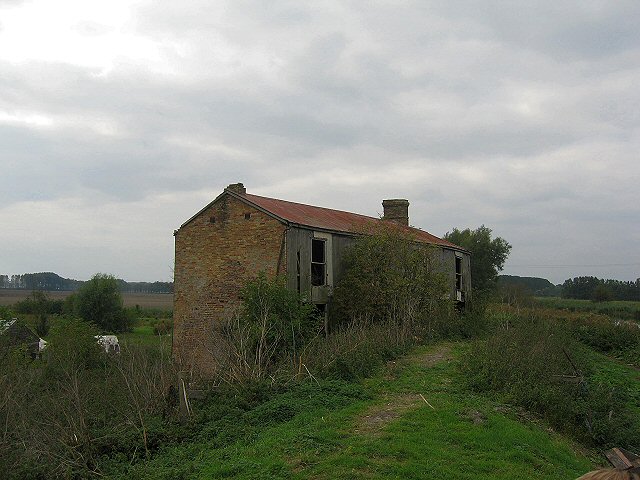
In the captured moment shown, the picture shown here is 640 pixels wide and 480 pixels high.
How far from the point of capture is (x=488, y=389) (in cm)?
1238

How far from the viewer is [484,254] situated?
5628 cm

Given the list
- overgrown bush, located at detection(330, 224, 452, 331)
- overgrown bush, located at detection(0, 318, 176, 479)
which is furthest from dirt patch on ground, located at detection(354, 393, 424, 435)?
overgrown bush, located at detection(330, 224, 452, 331)

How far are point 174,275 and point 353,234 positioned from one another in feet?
22.2

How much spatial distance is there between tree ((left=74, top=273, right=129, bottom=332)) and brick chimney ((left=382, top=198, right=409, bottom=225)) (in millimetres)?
33781

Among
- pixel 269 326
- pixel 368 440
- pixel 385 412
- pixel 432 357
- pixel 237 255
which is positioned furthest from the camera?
pixel 237 255

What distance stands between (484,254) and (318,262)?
38.9 metres

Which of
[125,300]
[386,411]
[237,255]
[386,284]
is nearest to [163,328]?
[237,255]

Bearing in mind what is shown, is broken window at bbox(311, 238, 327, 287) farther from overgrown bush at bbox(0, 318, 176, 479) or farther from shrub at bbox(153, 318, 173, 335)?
shrub at bbox(153, 318, 173, 335)

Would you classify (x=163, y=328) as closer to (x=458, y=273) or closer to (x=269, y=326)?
(x=458, y=273)

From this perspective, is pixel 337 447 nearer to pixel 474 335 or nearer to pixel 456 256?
pixel 474 335

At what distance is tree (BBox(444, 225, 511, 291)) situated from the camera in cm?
5569

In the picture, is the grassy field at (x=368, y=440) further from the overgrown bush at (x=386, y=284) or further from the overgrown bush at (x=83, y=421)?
the overgrown bush at (x=386, y=284)

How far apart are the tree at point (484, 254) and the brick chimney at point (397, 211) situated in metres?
26.8

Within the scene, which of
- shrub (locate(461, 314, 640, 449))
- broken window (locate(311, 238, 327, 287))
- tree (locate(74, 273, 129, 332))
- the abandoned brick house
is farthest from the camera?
tree (locate(74, 273, 129, 332))
